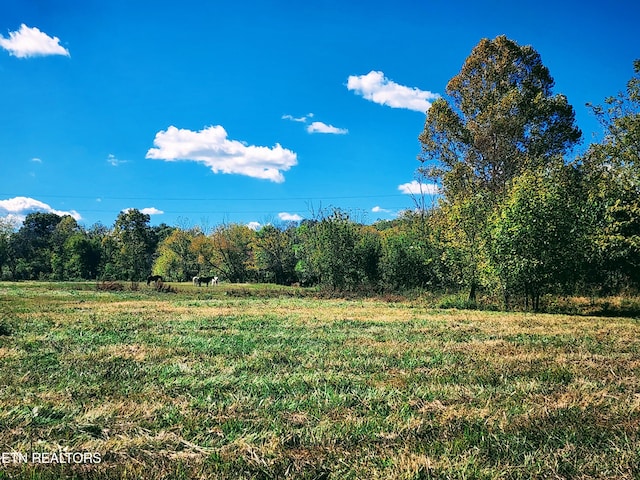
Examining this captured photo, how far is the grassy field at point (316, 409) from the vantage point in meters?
4.03

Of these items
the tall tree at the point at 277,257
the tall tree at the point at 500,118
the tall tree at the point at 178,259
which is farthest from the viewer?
the tall tree at the point at 178,259

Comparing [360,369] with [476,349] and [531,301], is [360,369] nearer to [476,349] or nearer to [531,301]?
[476,349]

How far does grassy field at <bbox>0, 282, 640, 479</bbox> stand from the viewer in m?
4.03

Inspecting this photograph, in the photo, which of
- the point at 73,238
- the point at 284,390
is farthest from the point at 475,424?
the point at 73,238

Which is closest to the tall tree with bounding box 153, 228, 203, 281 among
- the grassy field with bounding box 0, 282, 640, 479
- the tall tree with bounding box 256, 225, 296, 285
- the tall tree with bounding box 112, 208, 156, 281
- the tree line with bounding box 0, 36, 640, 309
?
the tall tree with bounding box 112, 208, 156, 281

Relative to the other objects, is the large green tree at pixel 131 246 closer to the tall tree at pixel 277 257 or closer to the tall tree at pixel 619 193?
the tall tree at pixel 277 257

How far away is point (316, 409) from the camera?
17.9ft

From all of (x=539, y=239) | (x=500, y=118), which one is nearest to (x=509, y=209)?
(x=539, y=239)

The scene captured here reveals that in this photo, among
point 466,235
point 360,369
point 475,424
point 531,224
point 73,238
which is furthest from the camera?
point 73,238

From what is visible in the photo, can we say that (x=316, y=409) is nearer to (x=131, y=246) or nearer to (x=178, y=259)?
(x=178, y=259)

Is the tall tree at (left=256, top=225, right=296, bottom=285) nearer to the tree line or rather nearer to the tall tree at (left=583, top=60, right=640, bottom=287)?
the tree line

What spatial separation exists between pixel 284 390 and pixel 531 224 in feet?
62.1

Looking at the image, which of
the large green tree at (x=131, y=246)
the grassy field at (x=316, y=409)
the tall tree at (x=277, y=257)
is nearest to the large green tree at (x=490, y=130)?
the grassy field at (x=316, y=409)

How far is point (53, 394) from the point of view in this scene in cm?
598
